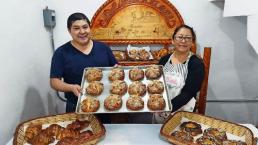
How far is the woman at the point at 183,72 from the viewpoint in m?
1.71

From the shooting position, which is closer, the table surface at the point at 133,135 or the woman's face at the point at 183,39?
the table surface at the point at 133,135

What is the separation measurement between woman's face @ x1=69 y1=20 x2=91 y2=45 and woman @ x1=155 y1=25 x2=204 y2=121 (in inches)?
23.3

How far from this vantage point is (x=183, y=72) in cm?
177

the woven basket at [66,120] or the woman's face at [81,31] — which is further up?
the woman's face at [81,31]

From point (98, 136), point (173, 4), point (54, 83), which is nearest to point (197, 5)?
point (173, 4)

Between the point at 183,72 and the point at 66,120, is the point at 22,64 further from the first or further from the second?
the point at 183,72

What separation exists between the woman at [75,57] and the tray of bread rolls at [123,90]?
0.11 meters

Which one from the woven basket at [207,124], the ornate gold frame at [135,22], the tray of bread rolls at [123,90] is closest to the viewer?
the woven basket at [207,124]

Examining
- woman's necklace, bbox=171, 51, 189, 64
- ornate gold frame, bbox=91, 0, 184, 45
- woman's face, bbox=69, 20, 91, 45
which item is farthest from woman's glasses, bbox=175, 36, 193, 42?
ornate gold frame, bbox=91, 0, 184, 45

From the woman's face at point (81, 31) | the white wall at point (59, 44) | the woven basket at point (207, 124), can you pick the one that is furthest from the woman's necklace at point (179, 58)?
Result: the white wall at point (59, 44)

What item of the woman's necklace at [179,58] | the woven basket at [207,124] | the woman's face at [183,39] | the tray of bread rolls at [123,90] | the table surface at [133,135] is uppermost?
the woman's face at [183,39]

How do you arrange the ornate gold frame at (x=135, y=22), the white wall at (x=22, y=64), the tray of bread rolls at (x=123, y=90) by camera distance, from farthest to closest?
the ornate gold frame at (x=135, y=22) < the white wall at (x=22, y=64) < the tray of bread rolls at (x=123, y=90)

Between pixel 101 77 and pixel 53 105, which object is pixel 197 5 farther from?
pixel 53 105

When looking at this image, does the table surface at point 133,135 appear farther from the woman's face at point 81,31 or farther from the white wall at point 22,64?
the woman's face at point 81,31
